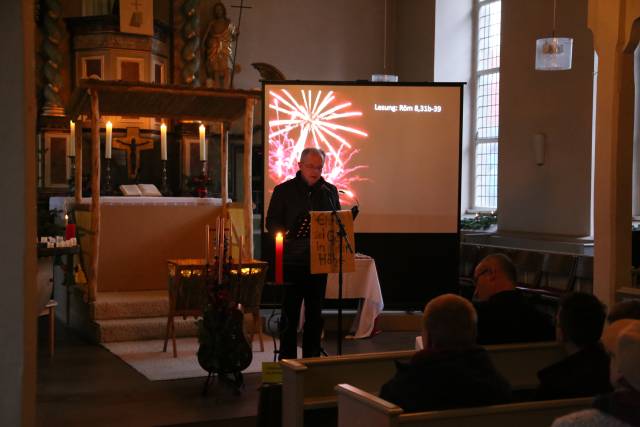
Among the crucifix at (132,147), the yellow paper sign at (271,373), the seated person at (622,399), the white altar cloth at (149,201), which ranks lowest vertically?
the yellow paper sign at (271,373)

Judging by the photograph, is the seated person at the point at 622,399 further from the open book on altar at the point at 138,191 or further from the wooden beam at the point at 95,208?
the open book on altar at the point at 138,191

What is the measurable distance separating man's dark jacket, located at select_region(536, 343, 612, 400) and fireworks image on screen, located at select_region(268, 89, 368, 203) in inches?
223

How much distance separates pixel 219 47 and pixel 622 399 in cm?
1115

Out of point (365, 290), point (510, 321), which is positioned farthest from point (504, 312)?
point (365, 290)

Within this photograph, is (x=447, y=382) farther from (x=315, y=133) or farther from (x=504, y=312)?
(x=315, y=133)

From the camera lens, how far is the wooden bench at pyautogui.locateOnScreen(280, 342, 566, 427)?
356 centimetres

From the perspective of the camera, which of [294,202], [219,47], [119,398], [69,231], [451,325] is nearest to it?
[451,325]

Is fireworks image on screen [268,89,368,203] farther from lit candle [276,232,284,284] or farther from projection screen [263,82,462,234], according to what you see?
lit candle [276,232,284,284]

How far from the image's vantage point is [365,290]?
7.81 meters

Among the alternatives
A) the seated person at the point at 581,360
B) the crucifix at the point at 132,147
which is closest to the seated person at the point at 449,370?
the seated person at the point at 581,360

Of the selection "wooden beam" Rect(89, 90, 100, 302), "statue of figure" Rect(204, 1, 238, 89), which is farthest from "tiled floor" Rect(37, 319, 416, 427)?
"statue of figure" Rect(204, 1, 238, 89)

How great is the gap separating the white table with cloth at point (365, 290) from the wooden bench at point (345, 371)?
404 cm

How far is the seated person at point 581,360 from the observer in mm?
3066

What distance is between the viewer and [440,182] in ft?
29.2
